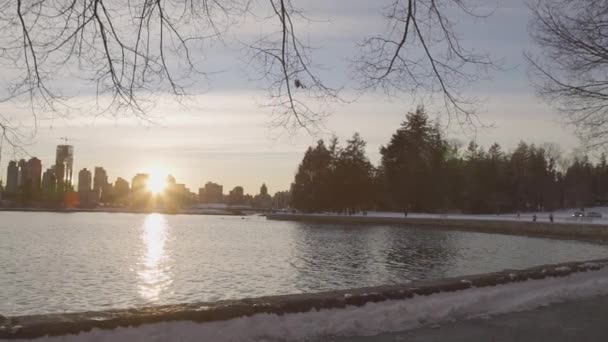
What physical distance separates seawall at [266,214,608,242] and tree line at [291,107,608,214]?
8933 millimetres

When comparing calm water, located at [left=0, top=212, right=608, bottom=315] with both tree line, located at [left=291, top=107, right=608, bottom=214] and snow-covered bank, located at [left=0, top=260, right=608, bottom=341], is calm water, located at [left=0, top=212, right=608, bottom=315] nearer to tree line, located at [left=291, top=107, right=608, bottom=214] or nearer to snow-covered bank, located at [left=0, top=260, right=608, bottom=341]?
snow-covered bank, located at [left=0, top=260, right=608, bottom=341]

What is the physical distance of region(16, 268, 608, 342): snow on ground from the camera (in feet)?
20.9

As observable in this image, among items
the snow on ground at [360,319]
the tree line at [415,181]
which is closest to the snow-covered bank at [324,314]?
the snow on ground at [360,319]

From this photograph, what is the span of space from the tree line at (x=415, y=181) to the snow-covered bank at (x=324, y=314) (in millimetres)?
92635

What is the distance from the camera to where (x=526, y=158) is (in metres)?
136

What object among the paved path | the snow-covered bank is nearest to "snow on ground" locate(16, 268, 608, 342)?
the snow-covered bank

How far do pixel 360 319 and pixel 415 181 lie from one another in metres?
98.7

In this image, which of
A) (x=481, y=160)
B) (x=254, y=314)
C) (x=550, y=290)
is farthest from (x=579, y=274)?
(x=481, y=160)

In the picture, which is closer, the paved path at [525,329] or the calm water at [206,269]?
the paved path at [525,329]

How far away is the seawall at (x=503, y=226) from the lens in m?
54.0

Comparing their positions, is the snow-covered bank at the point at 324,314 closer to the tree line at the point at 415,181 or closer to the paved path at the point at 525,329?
the paved path at the point at 525,329

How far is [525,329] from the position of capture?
751cm

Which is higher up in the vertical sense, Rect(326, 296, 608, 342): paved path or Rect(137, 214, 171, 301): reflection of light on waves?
Rect(326, 296, 608, 342): paved path

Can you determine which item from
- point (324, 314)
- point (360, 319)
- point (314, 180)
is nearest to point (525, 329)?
point (360, 319)
